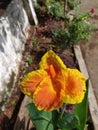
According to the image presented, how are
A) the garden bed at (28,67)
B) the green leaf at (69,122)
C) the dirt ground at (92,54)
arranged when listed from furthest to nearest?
the dirt ground at (92,54) → the garden bed at (28,67) → the green leaf at (69,122)

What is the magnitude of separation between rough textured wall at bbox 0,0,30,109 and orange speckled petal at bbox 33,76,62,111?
178 centimetres

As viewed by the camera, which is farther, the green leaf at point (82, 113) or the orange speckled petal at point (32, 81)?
the green leaf at point (82, 113)

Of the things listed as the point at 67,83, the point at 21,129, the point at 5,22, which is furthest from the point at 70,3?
the point at 67,83

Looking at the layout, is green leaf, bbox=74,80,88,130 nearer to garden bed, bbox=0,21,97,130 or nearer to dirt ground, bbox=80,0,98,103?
garden bed, bbox=0,21,97,130

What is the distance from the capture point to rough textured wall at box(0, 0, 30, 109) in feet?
14.8

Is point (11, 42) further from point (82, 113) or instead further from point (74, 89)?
point (74, 89)

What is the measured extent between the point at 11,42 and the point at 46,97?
251cm

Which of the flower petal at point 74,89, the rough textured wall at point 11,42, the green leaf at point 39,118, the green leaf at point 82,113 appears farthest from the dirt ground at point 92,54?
the flower petal at point 74,89

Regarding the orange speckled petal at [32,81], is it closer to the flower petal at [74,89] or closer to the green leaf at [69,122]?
the flower petal at [74,89]

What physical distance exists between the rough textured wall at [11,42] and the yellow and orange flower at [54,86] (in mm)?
1742

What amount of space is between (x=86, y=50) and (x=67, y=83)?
2.97 m

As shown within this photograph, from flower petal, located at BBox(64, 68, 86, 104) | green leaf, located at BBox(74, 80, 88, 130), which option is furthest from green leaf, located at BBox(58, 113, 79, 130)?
flower petal, located at BBox(64, 68, 86, 104)

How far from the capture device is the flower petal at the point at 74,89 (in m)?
2.66

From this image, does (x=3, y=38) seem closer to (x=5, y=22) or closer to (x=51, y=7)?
(x=5, y=22)
